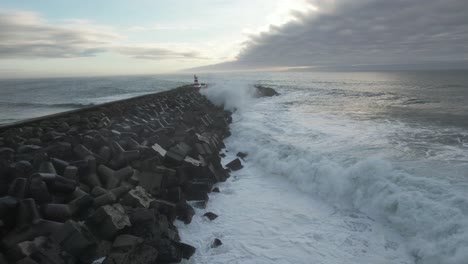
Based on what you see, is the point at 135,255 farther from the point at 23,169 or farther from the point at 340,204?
the point at 340,204

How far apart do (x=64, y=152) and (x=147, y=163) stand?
1.63 metres

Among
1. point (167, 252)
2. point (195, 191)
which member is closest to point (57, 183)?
point (167, 252)

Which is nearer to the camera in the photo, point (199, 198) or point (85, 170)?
point (85, 170)

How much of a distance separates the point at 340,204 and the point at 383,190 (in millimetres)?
851

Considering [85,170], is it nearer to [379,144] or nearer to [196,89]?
[379,144]

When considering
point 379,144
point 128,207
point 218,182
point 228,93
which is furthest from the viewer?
point 228,93

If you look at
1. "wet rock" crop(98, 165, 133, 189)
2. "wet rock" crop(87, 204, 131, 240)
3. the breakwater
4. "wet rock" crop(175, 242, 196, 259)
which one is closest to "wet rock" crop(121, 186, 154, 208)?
the breakwater

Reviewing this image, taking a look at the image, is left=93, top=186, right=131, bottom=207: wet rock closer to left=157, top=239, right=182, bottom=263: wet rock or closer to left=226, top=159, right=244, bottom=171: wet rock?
left=157, top=239, right=182, bottom=263: wet rock

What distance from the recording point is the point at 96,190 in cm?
484

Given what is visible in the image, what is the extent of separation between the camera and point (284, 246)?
474 cm

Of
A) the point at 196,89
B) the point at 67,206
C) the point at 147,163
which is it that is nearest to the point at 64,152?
the point at 147,163

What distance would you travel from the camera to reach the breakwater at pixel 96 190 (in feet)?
12.3

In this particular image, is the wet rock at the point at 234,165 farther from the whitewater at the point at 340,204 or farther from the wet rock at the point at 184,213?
the wet rock at the point at 184,213

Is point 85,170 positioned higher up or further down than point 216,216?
higher up
